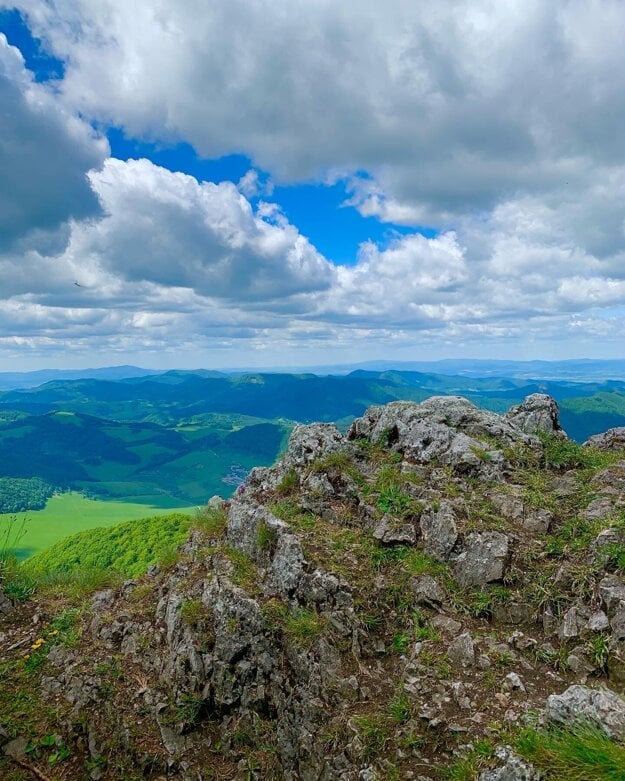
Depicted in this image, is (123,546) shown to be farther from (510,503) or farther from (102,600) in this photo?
(510,503)

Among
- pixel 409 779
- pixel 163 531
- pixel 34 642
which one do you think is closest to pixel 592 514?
pixel 409 779

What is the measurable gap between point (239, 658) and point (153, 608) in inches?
161

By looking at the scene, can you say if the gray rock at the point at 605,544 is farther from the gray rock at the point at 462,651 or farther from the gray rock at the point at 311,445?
the gray rock at the point at 311,445

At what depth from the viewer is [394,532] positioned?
487 inches

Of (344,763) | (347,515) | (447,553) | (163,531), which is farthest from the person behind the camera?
(163,531)

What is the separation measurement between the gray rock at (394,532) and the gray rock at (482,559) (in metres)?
1.42

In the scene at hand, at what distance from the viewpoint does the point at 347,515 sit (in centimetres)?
1351

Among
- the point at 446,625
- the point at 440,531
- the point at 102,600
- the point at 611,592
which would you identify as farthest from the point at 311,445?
the point at 611,592

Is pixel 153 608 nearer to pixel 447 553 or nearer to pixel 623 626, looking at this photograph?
pixel 447 553

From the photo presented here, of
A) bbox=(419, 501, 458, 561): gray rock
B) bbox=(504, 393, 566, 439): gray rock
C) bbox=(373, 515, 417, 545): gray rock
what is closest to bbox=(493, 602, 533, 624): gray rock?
bbox=(419, 501, 458, 561): gray rock

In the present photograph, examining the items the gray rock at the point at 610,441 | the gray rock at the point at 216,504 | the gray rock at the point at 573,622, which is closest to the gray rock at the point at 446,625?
the gray rock at the point at 573,622

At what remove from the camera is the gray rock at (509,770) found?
6.48 metres

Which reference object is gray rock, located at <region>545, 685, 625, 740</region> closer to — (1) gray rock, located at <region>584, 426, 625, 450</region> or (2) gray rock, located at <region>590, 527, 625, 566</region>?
(2) gray rock, located at <region>590, 527, 625, 566</region>

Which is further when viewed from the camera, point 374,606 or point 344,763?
point 374,606
